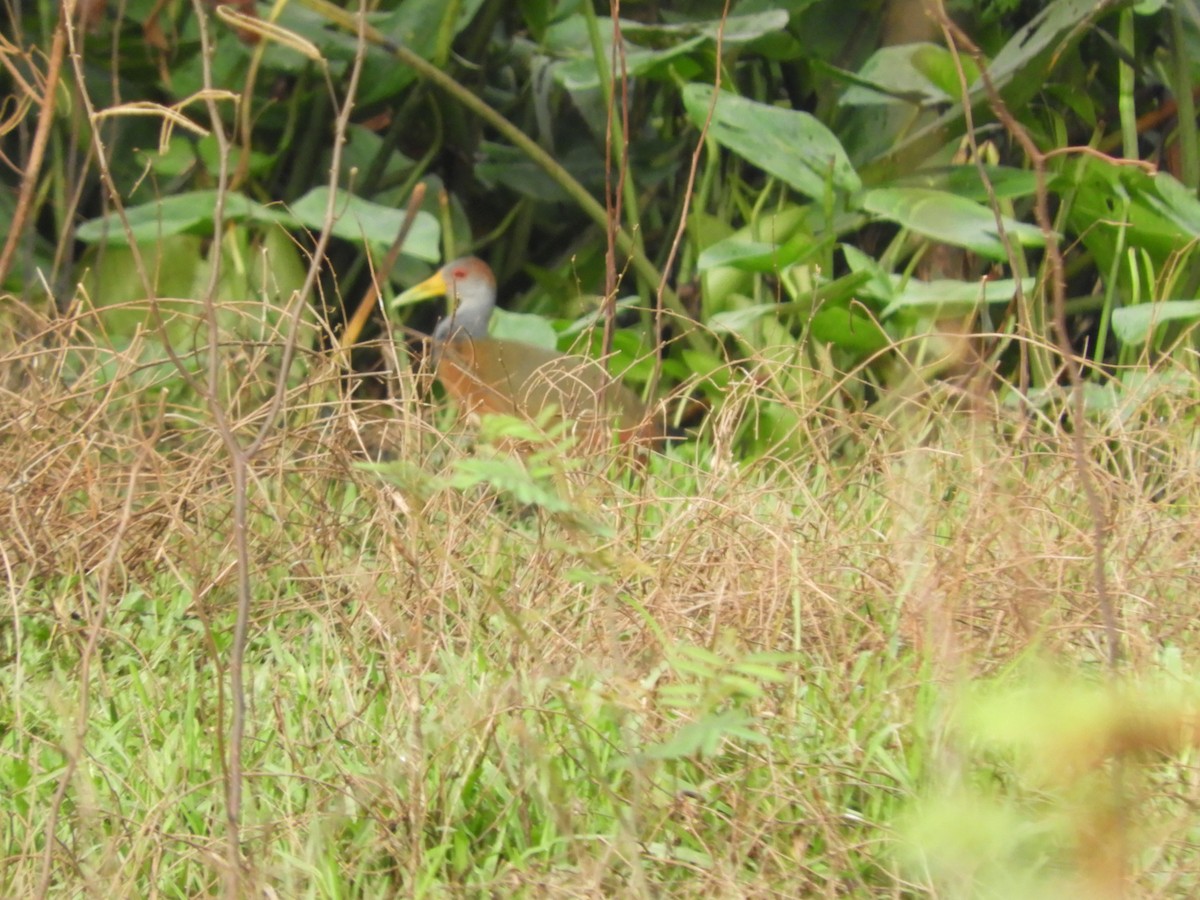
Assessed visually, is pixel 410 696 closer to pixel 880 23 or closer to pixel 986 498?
pixel 986 498

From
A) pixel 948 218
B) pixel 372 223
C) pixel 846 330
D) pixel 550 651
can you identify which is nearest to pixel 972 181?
pixel 948 218

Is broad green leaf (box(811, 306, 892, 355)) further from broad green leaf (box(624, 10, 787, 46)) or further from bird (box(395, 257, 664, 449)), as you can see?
broad green leaf (box(624, 10, 787, 46))

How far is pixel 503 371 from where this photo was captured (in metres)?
2.96

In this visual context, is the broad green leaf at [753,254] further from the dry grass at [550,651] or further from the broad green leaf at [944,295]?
the dry grass at [550,651]

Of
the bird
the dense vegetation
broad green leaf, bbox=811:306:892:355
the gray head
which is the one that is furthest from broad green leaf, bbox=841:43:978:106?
the gray head

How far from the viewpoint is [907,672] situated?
1671 millimetres

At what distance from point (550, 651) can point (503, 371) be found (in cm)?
132

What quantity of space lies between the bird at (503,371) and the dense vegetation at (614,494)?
84 mm

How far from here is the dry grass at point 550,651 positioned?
1.32m

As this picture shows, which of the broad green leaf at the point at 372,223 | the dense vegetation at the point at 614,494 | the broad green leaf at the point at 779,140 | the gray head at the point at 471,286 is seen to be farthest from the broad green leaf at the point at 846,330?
the gray head at the point at 471,286

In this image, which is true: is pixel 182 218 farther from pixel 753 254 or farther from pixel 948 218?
pixel 948 218

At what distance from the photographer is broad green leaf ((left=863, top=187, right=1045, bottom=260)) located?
2664 mm

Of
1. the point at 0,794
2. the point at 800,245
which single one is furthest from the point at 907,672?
the point at 800,245

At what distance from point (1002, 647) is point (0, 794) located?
109cm
